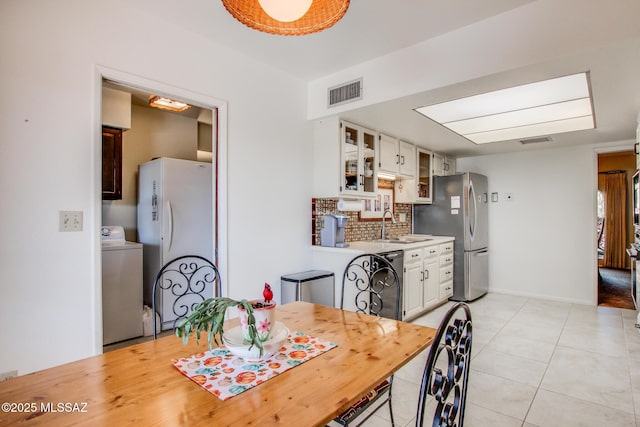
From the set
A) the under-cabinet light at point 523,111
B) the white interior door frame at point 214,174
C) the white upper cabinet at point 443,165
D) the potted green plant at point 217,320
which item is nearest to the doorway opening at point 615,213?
the white upper cabinet at point 443,165

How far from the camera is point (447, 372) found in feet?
3.01

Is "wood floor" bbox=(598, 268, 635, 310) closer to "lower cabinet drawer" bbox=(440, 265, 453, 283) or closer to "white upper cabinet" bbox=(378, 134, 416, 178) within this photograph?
"lower cabinet drawer" bbox=(440, 265, 453, 283)

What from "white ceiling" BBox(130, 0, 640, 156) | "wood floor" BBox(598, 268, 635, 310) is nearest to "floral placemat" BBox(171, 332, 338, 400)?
"white ceiling" BBox(130, 0, 640, 156)

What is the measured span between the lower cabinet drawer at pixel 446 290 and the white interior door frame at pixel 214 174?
2875 mm

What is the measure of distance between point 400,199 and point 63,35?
3.87 meters

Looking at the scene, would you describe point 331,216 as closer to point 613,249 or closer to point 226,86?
point 226,86

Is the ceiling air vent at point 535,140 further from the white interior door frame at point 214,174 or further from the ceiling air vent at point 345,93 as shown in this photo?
the white interior door frame at point 214,174

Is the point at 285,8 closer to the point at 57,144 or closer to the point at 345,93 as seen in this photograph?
the point at 57,144

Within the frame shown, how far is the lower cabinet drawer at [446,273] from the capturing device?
14.4 feet

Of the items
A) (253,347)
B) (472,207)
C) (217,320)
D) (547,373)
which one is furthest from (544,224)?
(217,320)

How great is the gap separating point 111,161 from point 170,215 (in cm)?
79

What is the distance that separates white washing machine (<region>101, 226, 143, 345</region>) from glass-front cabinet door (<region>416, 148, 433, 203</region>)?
349 centimetres

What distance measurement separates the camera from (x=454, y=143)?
15.0 feet

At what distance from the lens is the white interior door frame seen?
201 cm
